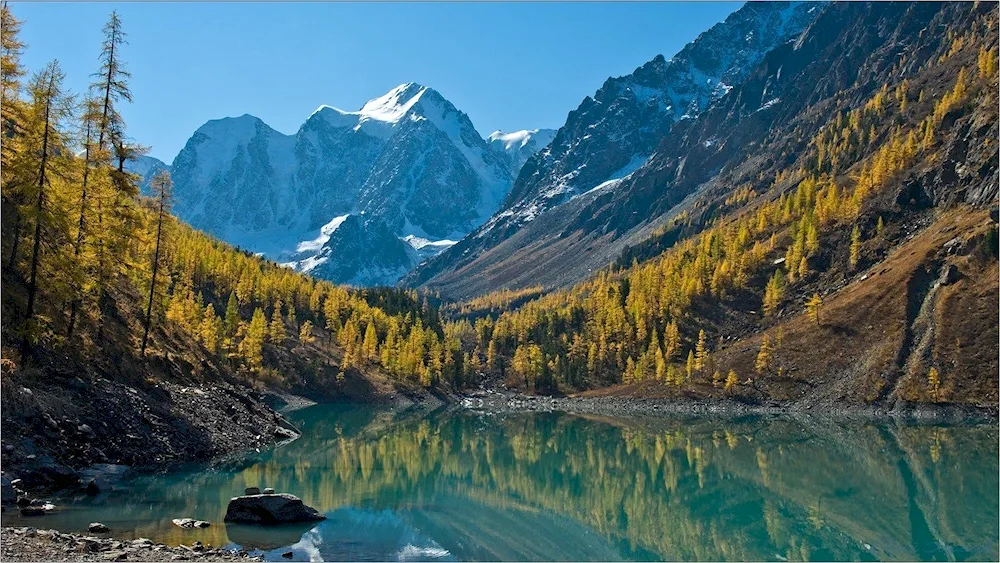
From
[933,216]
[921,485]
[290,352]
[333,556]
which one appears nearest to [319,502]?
[333,556]

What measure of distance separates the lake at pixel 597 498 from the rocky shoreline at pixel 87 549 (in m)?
2.60

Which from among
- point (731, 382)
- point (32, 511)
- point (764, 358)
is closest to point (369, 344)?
point (731, 382)

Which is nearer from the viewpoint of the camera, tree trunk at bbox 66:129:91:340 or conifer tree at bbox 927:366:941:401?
tree trunk at bbox 66:129:91:340

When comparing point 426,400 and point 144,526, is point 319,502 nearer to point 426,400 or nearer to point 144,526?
point 144,526

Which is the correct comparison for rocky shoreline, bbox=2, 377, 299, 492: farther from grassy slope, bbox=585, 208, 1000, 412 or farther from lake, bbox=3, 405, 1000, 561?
grassy slope, bbox=585, 208, 1000, 412

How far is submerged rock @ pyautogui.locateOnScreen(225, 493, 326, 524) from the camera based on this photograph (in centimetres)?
3494

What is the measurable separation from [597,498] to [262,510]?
1152 inches

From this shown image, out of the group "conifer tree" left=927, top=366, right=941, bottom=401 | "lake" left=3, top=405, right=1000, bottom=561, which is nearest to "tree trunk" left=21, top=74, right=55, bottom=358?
"lake" left=3, top=405, right=1000, bottom=561

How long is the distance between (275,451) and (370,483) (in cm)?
1349

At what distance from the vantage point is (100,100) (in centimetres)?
5122

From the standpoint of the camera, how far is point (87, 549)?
24109 mm

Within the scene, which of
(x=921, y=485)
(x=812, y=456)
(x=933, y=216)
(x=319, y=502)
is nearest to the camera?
(x=319, y=502)

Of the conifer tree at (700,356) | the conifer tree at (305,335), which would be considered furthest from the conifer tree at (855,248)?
the conifer tree at (305,335)

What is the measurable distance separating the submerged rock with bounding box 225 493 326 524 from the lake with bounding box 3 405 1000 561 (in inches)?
48.2
